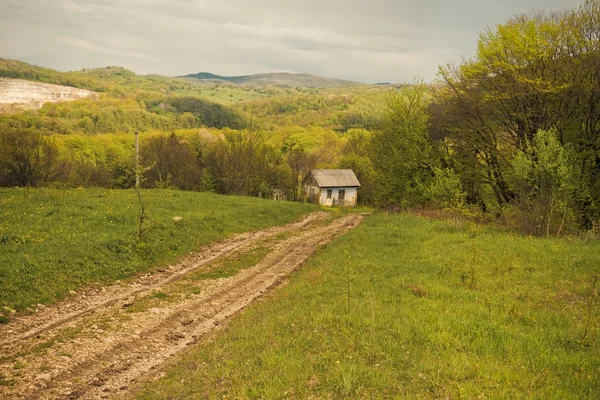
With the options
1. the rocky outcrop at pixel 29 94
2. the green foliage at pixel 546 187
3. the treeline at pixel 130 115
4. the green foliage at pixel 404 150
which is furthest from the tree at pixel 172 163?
the rocky outcrop at pixel 29 94

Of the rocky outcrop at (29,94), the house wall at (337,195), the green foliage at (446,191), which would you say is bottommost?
the house wall at (337,195)

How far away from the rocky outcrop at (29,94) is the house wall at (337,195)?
360ft

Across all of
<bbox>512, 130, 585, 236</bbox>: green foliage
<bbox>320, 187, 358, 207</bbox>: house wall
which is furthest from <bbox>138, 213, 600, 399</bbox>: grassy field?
<bbox>320, 187, 358, 207</bbox>: house wall

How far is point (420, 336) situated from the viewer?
8.97 metres

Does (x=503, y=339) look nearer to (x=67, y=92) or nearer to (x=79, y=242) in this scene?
(x=79, y=242)

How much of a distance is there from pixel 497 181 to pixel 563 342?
25.5m

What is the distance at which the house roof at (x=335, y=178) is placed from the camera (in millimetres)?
65250

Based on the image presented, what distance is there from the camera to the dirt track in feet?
29.2

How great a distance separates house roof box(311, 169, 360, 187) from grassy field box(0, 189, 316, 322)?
1278 inches

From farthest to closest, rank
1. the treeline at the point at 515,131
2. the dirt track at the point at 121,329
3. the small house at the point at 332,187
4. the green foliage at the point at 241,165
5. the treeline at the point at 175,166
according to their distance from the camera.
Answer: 1. the small house at the point at 332,187
2. the green foliage at the point at 241,165
3. the treeline at the point at 175,166
4. the treeline at the point at 515,131
5. the dirt track at the point at 121,329

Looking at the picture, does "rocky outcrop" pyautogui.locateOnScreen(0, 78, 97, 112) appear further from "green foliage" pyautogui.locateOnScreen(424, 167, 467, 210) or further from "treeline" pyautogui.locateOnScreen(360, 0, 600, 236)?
"green foliage" pyautogui.locateOnScreen(424, 167, 467, 210)

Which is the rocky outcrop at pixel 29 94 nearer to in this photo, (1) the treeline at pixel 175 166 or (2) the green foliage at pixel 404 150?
(1) the treeline at pixel 175 166

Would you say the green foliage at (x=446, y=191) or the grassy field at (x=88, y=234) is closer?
the grassy field at (x=88, y=234)

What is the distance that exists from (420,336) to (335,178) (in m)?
58.2
